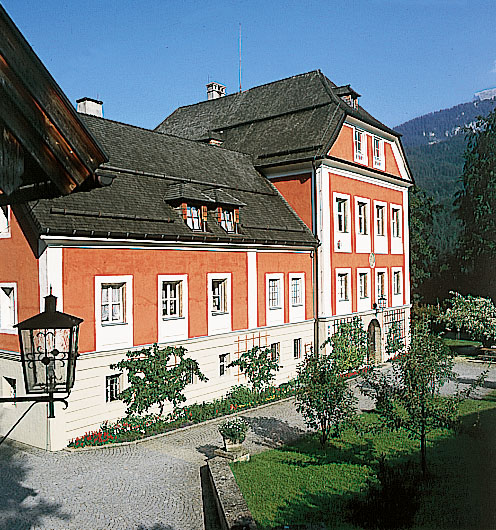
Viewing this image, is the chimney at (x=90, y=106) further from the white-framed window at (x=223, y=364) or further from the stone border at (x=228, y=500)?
the stone border at (x=228, y=500)

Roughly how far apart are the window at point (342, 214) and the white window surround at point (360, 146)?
2.22m

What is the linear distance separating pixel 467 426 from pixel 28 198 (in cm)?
1501

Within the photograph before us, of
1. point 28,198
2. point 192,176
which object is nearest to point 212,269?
point 192,176

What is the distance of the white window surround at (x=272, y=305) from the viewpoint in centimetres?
2034

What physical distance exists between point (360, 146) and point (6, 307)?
1678 cm

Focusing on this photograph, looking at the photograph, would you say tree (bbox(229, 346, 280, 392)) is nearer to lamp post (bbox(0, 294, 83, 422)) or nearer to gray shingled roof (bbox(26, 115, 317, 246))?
gray shingled roof (bbox(26, 115, 317, 246))

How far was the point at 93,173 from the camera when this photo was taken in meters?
2.26

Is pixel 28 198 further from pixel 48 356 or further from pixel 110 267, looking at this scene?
pixel 110 267

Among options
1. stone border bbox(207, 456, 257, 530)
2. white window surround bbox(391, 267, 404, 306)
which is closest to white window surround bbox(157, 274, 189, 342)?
stone border bbox(207, 456, 257, 530)

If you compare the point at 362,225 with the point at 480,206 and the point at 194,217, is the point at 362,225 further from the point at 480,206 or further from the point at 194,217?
the point at 480,206

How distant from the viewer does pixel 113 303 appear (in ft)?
49.4

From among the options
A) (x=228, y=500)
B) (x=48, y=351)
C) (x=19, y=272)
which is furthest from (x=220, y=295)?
(x=48, y=351)

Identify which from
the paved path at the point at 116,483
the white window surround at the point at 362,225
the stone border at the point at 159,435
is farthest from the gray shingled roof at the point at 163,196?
the paved path at the point at 116,483

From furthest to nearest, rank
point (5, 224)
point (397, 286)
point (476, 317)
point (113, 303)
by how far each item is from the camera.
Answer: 1. point (476, 317)
2. point (397, 286)
3. point (113, 303)
4. point (5, 224)
